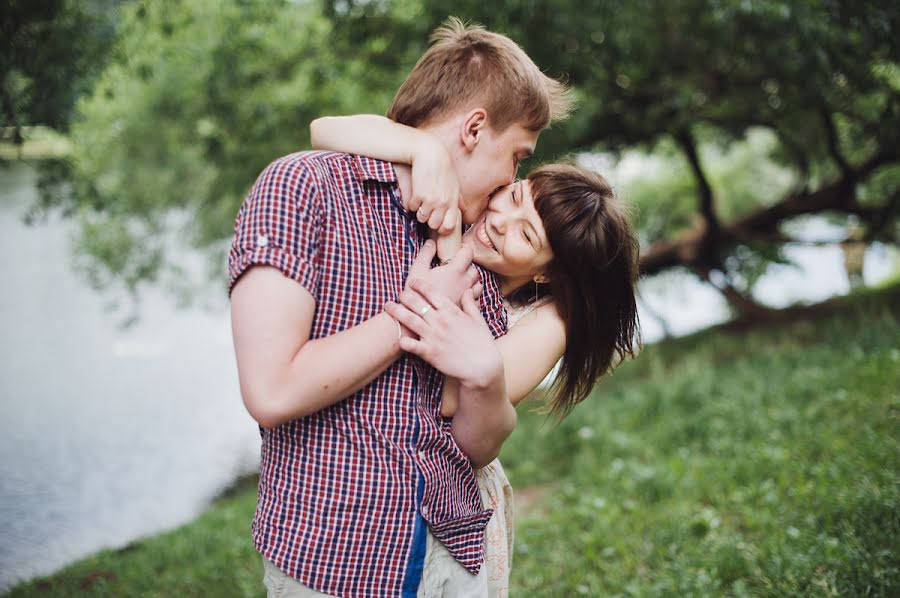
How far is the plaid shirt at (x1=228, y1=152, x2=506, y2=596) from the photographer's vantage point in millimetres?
1453

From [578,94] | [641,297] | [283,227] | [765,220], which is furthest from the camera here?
[765,220]

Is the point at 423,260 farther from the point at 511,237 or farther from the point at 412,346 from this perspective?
the point at 511,237

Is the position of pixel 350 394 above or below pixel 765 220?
above

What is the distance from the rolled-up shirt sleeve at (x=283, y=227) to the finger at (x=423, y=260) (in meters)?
0.22

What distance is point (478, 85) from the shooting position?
→ 176cm

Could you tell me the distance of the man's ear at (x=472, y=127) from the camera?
1.74m

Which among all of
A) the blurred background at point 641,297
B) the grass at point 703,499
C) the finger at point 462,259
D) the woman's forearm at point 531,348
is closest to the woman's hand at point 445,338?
the finger at point 462,259

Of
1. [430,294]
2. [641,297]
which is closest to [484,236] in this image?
[430,294]

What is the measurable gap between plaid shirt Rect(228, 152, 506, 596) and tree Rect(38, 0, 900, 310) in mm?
3886

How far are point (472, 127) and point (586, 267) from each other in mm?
466

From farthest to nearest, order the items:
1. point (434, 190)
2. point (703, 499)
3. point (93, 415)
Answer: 1. point (93, 415)
2. point (703, 499)
3. point (434, 190)

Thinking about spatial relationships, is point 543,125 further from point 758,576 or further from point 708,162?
point 708,162

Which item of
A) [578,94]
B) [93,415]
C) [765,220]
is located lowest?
[93,415]

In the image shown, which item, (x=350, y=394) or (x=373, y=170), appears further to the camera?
(x=373, y=170)
